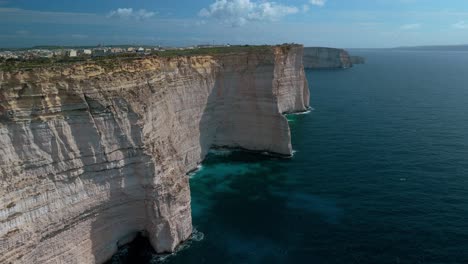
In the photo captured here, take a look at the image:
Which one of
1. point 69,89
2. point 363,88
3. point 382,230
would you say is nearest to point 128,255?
point 69,89

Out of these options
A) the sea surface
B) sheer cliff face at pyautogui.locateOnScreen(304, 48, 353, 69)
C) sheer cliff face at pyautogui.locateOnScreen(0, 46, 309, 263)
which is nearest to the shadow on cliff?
sheer cliff face at pyautogui.locateOnScreen(0, 46, 309, 263)

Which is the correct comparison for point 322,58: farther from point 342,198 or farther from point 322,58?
point 342,198

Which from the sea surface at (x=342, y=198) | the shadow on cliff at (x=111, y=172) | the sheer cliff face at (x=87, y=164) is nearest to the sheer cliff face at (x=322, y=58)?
the sea surface at (x=342, y=198)

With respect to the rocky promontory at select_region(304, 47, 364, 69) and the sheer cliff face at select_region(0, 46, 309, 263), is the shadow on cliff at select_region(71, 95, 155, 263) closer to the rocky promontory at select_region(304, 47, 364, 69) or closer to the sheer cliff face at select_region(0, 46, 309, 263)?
the sheer cliff face at select_region(0, 46, 309, 263)

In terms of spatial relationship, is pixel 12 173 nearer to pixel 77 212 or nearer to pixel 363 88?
pixel 77 212

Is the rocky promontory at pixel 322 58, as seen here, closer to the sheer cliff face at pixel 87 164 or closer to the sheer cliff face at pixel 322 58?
the sheer cliff face at pixel 322 58

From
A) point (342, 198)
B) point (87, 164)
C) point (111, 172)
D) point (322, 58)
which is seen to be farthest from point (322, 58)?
point (87, 164)
